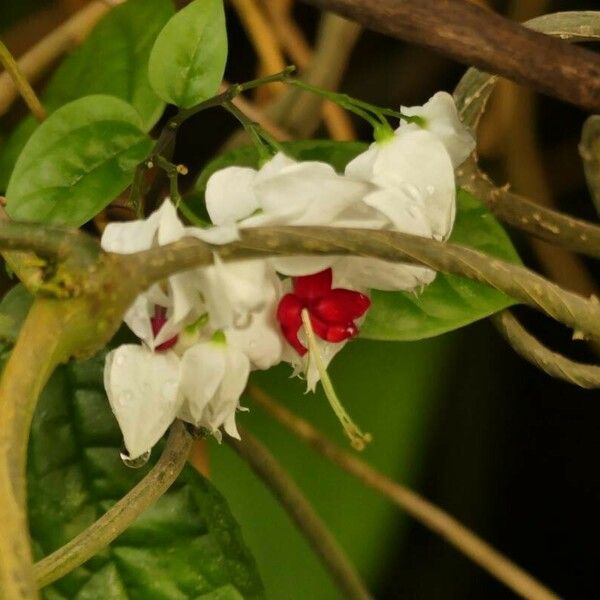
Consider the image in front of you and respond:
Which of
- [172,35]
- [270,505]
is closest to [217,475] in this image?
[270,505]

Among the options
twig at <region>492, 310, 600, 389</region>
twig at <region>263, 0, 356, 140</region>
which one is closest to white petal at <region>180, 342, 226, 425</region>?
twig at <region>492, 310, 600, 389</region>

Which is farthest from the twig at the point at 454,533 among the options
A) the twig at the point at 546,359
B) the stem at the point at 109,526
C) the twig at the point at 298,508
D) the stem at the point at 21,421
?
the stem at the point at 21,421

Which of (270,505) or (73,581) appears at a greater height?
(73,581)

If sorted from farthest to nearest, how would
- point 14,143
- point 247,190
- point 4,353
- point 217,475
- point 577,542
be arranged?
point 577,542
point 217,475
point 14,143
point 4,353
point 247,190

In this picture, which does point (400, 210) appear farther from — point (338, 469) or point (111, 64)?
point (338, 469)

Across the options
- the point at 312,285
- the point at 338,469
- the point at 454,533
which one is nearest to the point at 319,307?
the point at 312,285

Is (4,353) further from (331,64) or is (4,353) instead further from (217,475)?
(331,64)

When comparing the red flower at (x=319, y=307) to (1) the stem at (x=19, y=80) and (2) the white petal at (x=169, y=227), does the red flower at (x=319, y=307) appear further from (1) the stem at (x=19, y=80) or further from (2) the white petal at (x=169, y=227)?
(1) the stem at (x=19, y=80)
